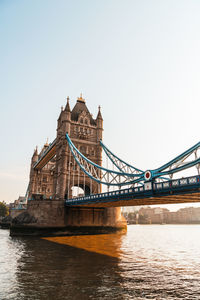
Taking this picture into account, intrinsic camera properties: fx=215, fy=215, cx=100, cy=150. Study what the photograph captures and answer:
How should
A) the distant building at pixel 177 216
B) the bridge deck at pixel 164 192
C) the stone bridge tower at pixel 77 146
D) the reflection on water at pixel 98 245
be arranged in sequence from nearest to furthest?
the bridge deck at pixel 164 192 < the reflection on water at pixel 98 245 < the stone bridge tower at pixel 77 146 < the distant building at pixel 177 216

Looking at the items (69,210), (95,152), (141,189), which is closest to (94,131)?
(95,152)

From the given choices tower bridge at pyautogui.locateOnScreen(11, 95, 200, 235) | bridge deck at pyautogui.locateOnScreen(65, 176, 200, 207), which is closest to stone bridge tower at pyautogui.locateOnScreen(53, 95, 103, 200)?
tower bridge at pyautogui.locateOnScreen(11, 95, 200, 235)

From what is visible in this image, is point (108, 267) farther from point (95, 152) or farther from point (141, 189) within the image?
point (95, 152)

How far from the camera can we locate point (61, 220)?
103 ft

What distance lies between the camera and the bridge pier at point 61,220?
2953 cm

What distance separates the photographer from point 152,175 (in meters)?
18.0

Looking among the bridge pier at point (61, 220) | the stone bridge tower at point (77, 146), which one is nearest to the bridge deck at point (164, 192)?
the bridge pier at point (61, 220)

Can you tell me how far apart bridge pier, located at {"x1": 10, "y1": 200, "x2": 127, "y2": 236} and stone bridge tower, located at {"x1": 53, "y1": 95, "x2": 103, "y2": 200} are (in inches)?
157

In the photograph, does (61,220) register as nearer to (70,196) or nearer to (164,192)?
(70,196)

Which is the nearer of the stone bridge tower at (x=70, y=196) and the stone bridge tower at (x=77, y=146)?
the stone bridge tower at (x=70, y=196)

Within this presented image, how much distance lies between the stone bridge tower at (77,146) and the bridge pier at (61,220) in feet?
13.1

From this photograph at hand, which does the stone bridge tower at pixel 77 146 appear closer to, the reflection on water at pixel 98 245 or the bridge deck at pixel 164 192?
the reflection on water at pixel 98 245

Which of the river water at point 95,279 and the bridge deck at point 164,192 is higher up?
the bridge deck at point 164,192

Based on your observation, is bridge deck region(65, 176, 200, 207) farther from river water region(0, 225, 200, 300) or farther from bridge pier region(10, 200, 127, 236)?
bridge pier region(10, 200, 127, 236)
